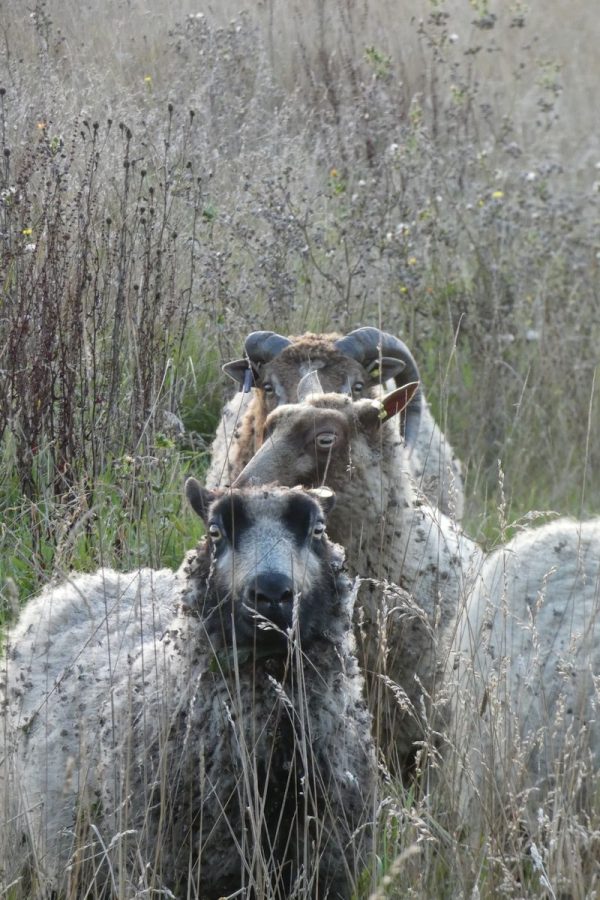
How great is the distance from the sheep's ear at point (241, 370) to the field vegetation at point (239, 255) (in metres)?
0.27

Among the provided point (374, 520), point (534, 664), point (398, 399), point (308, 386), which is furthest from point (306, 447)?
point (534, 664)

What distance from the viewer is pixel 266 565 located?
346 cm

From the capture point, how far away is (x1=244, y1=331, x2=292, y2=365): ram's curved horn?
6.66 meters

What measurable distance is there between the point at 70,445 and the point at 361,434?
1.43 m

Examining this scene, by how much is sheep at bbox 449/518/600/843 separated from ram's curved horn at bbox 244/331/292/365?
2466 mm

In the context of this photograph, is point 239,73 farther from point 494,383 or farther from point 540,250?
point 494,383

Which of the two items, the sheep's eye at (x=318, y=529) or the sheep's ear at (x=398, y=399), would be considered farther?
the sheep's ear at (x=398, y=399)

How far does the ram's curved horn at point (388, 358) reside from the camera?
6.48 metres

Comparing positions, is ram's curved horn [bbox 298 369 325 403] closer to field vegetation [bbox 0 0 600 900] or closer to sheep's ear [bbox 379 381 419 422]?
sheep's ear [bbox 379 381 419 422]

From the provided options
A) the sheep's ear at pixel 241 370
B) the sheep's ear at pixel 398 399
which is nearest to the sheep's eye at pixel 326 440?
the sheep's ear at pixel 398 399

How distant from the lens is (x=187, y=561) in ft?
12.4

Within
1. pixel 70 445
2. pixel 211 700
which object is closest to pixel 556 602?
pixel 211 700

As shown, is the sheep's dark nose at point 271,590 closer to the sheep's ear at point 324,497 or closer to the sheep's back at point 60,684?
the sheep's back at point 60,684

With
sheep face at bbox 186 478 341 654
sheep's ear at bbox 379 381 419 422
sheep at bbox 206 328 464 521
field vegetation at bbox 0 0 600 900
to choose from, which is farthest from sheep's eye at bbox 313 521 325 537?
sheep at bbox 206 328 464 521
